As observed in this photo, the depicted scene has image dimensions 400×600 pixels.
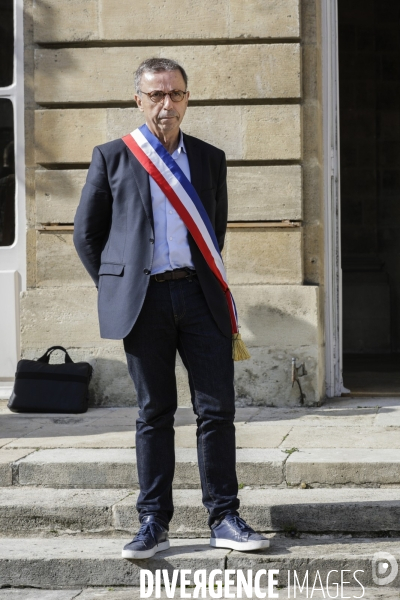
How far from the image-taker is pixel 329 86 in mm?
7500

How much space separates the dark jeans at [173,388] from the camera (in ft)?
13.4

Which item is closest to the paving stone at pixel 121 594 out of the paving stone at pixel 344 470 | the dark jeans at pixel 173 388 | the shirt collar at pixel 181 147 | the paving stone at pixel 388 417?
the dark jeans at pixel 173 388

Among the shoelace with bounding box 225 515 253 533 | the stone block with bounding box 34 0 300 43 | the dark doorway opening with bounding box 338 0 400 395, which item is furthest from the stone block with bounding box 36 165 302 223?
the dark doorway opening with bounding box 338 0 400 395

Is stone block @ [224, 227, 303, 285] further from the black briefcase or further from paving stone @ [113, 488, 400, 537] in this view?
paving stone @ [113, 488, 400, 537]

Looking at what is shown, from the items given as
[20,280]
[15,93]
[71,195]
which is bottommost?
[20,280]

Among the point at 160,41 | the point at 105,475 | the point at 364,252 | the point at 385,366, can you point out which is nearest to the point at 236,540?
the point at 105,475

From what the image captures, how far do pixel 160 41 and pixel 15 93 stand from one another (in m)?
1.23

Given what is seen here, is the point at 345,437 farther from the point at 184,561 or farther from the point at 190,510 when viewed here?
the point at 184,561

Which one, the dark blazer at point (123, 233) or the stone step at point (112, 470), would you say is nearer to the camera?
the dark blazer at point (123, 233)

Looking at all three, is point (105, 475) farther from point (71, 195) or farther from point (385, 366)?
point (385, 366)

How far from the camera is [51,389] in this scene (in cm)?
689

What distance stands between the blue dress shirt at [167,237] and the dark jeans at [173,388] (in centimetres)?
8

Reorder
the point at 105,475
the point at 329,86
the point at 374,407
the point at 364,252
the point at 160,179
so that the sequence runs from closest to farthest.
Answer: the point at 160,179, the point at 105,475, the point at 374,407, the point at 329,86, the point at 364,252

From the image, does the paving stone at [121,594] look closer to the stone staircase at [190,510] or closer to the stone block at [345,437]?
the stone staircase at [190,510]
